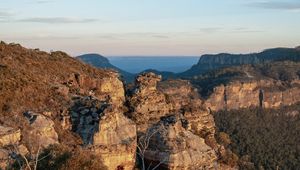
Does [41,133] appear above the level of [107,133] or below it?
above

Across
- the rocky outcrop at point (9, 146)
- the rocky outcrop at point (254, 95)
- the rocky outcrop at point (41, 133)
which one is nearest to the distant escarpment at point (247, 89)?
the rocky outcrop at point (254, 95)

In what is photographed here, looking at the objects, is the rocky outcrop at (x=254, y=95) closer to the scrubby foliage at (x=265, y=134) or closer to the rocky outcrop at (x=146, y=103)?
the scrubby foliage at (x=265, y=134)

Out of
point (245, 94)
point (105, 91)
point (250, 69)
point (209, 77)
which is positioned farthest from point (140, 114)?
point (250, 69)

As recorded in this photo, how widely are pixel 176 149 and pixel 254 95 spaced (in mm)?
128186

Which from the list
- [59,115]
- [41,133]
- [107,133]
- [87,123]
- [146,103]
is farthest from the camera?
[146,103]

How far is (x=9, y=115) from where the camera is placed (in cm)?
2753

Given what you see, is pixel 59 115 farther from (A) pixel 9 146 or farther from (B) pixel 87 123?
(A) pixel 9 146

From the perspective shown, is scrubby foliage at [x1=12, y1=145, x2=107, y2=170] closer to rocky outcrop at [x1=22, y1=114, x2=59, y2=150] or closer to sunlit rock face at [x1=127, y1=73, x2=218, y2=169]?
rocky outcrop at [x1=22, y1=114, x2=59, y2=150]

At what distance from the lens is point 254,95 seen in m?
155

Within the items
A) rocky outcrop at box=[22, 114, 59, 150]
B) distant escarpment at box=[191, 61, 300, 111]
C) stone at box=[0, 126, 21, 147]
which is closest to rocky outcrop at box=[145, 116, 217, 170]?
rocky outcrop at box=[22, 114, 59, 150]

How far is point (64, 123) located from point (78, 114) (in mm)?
1003

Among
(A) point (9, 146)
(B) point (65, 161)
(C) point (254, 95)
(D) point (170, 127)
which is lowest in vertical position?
(C) point (254, 95)

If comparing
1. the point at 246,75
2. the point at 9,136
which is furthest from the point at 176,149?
the point at 246,75

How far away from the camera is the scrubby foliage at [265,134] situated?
8406 cm
